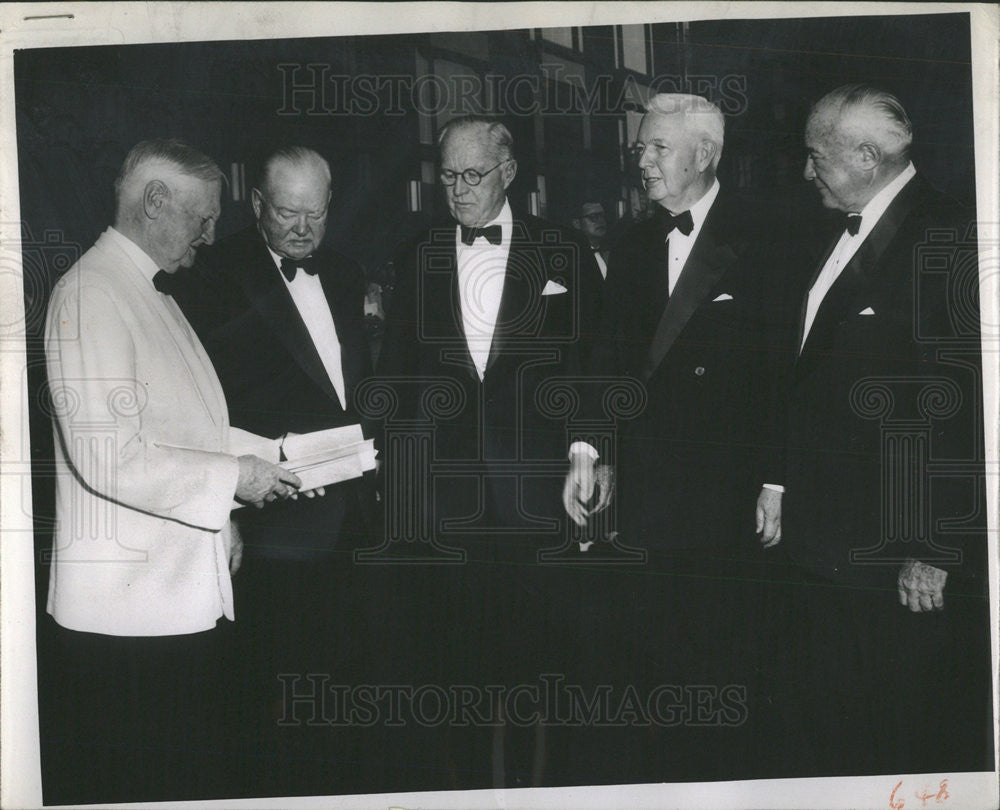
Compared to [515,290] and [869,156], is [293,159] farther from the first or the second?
[869,156]

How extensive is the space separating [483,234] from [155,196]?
1.03 m

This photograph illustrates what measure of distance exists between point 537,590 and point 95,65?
214 cm

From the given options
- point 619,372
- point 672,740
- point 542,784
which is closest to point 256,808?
point 542,784

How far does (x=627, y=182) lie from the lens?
3.02 m

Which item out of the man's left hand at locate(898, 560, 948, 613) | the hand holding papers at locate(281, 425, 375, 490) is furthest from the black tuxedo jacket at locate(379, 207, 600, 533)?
the man's left hand at locate(898, 560, 948, 613)

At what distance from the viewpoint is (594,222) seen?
3020mm

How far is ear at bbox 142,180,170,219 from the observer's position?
9.90ft

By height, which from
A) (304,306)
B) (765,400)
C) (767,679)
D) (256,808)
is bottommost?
(256,808)

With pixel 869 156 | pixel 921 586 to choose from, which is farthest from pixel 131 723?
pixel 869 156

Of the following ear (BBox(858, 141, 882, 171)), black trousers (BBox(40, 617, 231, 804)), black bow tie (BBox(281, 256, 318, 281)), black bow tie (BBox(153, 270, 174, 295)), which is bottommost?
black trousers (BBox(40, 617, 231, 804))

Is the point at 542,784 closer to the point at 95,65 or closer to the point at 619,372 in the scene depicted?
the point at 619,372

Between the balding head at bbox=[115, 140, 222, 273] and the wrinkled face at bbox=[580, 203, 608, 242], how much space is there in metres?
1.14

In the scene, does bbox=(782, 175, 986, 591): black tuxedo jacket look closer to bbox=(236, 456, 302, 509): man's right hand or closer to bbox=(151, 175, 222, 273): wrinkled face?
Answer: bbox=(236, 456, 302, 509): man's right hand

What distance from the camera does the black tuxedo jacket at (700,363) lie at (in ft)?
9.85
